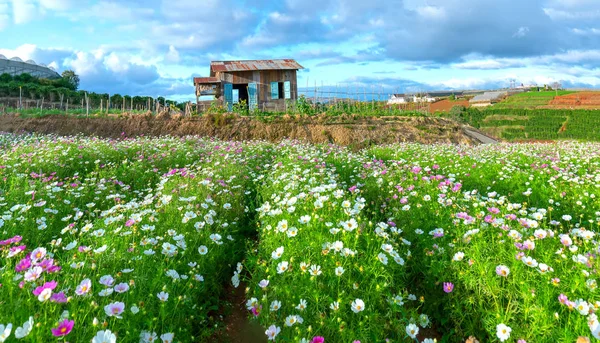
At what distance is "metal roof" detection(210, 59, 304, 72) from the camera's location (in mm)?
25109

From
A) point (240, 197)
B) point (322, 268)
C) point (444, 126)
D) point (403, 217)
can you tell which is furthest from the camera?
point (444, 126)

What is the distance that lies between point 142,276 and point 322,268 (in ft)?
4.67

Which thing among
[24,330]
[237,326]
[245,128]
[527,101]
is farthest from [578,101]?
[24,330]

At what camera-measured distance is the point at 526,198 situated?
246 inches

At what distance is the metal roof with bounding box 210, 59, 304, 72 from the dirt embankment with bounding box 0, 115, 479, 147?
325 inches

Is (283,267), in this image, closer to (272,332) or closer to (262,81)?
(272,332)

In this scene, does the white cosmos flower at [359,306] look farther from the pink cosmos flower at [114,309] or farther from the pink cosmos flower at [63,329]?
the pink cosmos flower at [63,329]

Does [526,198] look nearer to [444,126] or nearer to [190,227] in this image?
[190,227]

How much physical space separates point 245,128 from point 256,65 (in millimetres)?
9870

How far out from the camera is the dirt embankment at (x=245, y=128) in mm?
17219

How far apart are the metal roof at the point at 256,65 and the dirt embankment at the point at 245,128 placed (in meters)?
8.24

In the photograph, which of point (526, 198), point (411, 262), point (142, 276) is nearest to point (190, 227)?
point (142, 276)

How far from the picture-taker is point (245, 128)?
57.7ft

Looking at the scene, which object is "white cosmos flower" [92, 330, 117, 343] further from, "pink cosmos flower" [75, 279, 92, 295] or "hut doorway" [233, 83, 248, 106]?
"hut doorway" [233, 83, 248, 106]
